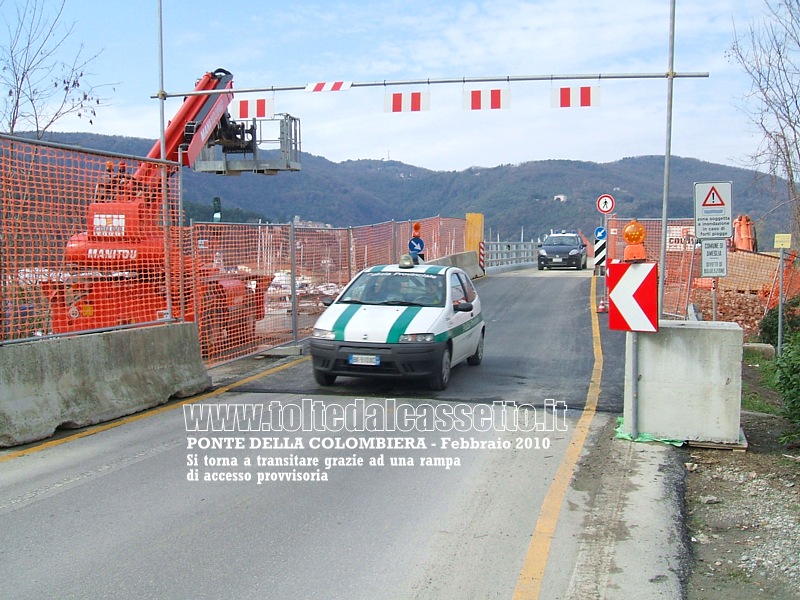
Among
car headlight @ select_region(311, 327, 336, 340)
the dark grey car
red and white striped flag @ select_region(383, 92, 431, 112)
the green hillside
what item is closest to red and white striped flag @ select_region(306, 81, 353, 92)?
red and white striped flag @ select_region(383, 92, 431, 112)

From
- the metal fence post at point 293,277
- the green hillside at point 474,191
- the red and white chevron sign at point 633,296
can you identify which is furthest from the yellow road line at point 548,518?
the green hillside at point 474,191

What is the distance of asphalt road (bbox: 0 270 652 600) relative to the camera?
4.55 metres

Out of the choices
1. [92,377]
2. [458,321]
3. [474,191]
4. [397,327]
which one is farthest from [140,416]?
[474,191]

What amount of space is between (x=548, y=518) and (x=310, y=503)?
171 centimetres

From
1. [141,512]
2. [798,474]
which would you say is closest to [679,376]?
[798,474]

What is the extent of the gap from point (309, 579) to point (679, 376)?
434 cm

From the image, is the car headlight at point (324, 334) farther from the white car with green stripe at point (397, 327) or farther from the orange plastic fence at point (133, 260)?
the orange plastic fence at point (133, 260)

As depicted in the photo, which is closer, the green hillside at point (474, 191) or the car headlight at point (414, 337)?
the car headlight at point (414, 337)

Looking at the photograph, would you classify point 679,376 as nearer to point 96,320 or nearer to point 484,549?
point 484,549

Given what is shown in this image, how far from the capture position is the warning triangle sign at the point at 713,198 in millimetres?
12820

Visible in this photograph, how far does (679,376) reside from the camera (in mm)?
7453

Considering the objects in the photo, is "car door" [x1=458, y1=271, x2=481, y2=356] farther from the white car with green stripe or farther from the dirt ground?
the dirt ground

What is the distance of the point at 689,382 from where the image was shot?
7426 millimetres

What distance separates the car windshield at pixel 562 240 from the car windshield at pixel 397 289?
2670cm
